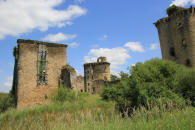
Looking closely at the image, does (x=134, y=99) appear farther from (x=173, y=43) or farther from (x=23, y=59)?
(x=173, y=43)

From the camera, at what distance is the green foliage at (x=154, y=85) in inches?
460

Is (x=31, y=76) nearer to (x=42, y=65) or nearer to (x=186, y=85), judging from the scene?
(x=42, y=65)

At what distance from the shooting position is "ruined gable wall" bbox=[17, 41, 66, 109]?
1695 centimetres

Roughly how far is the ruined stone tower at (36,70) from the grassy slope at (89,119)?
4.93m

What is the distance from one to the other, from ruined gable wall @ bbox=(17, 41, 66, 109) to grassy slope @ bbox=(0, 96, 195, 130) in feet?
15.5

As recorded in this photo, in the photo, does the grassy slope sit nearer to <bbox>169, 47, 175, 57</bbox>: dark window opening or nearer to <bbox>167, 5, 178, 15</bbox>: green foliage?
<bbox>169, 47, 175, 57</bbox>: dark window opening

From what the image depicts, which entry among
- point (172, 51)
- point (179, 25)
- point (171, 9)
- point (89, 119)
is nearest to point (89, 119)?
point (89, 119)

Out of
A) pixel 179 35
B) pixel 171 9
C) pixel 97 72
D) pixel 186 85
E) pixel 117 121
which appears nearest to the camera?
pixel 117 121

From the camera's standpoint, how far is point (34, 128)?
24.1 ft

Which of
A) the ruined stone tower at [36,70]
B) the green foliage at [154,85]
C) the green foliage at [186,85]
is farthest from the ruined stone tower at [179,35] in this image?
the ruined stone tower at [36,70]

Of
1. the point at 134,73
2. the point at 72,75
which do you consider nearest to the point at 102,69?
the point at 72,75

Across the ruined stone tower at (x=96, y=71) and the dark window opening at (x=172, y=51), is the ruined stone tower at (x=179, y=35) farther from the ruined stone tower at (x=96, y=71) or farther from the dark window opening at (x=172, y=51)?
the ruined stone tower at (x=96, y=71)

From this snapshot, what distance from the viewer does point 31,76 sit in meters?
17.6

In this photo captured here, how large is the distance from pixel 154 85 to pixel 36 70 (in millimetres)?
12155
